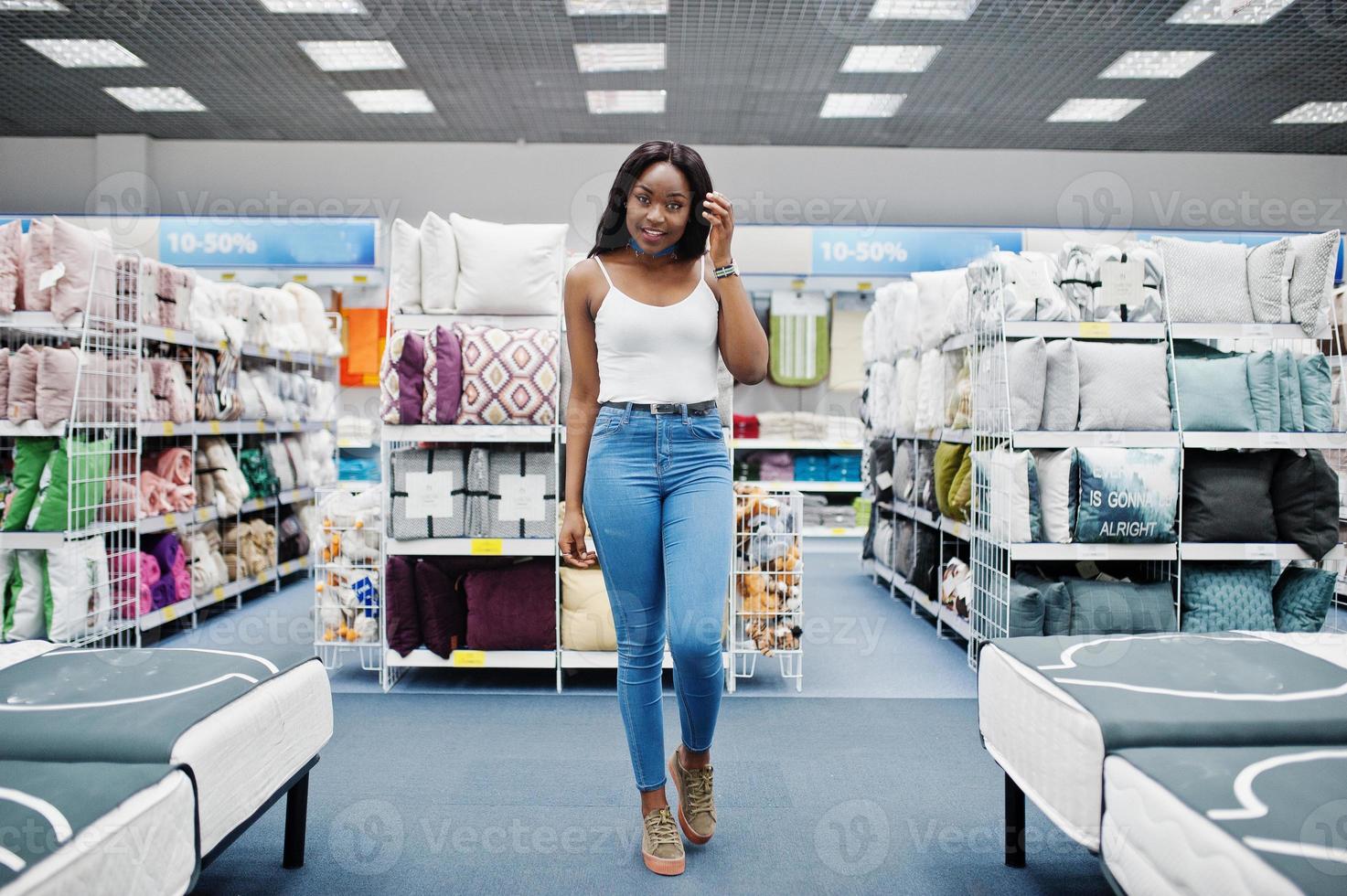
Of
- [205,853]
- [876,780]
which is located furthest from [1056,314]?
[205,853]

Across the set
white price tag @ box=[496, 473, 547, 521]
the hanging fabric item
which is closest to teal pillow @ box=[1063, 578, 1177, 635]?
white price tag @ box=[496, 473, 547, 521]

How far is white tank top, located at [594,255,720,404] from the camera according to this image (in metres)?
1.74

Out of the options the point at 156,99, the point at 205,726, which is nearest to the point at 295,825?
the point at 205,726

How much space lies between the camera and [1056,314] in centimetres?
335

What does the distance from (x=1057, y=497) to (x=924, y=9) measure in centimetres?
388

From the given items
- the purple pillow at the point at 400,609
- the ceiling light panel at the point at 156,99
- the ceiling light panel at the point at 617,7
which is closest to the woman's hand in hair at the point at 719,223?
the purple pillow at the point at 400,609

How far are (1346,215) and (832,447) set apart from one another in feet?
19.1

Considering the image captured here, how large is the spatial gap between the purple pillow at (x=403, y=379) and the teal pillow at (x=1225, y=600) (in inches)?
125

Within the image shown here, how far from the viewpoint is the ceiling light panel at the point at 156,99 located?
22.4 ft

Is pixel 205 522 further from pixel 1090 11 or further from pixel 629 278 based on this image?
pixel 1090 11

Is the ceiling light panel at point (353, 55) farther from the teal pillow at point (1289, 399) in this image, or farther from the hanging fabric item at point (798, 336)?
the teal pillow at point (1289, 399)

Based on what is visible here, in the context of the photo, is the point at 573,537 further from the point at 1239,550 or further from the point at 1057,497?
the point at 1239,550

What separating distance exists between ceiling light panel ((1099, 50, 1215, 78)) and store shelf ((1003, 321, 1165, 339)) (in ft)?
12.9

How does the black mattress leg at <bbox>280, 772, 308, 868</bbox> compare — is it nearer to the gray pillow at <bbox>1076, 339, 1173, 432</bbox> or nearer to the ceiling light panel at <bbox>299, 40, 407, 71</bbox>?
the gray pillow at <bbox>1076, 339, 1173, 432</bbox>
